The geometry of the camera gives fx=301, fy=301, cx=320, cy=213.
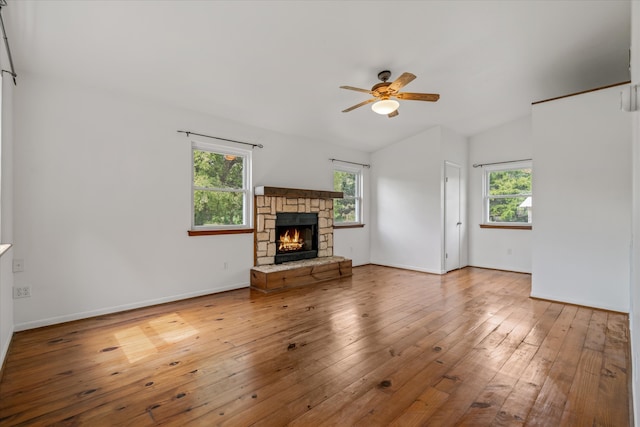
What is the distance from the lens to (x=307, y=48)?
3.04 m

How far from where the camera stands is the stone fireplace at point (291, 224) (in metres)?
4.61

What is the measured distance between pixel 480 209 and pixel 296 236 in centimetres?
383

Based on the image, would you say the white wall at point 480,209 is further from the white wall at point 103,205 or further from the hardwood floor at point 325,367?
the white wall at point 103,205

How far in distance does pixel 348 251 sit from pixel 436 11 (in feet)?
14.1

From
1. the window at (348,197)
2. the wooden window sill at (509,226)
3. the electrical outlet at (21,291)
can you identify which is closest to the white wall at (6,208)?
the electrical outlet at (21,291)

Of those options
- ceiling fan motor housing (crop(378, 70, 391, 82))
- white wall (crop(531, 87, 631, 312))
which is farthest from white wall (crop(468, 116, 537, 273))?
ceiling fan motor housing (crop(378, 70, 391, 82))

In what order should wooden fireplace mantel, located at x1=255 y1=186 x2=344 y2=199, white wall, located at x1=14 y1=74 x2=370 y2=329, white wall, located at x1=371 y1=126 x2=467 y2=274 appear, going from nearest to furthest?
white wall, located at x1=14 y1=74 x2=370 y2=329 < wooden fireplace mantel, located at x1=255 y1=186 x2=344 y2=199 < white wall, located at x1=371 y1=126 x2=467 y2=274

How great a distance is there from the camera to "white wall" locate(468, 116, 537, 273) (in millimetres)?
5555

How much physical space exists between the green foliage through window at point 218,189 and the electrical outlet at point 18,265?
168 centimetres

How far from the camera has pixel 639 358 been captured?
3.69 feet

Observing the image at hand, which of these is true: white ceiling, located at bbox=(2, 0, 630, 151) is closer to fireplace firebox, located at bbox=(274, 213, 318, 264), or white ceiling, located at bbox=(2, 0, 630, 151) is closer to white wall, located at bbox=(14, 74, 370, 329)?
white wall, located at bbox=(14, 74, 370, 329)

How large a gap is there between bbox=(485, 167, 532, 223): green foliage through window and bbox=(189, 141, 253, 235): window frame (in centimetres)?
469

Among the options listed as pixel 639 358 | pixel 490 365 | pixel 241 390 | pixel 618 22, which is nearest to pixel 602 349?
pixel 490 365

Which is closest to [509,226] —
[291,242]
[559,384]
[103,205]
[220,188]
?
[291,242]
